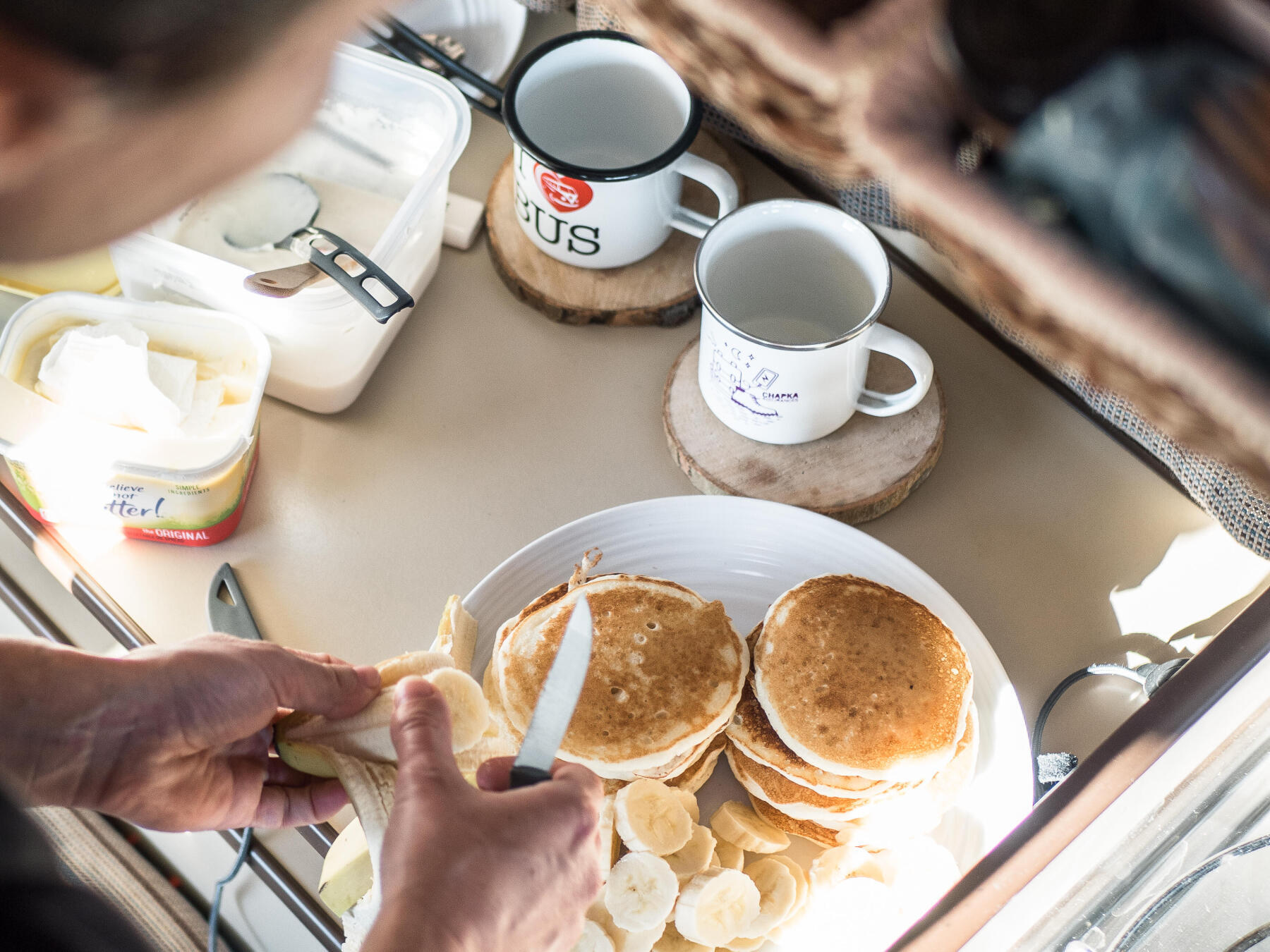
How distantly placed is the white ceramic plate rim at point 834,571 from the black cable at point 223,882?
0.94 feet

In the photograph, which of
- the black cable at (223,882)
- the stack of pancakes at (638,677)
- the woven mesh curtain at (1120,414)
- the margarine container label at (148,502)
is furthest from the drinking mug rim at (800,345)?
the black cable at (223,882)

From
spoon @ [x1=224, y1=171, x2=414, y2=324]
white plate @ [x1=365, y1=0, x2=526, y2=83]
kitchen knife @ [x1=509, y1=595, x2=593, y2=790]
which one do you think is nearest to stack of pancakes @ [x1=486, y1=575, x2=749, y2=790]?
kitchen knife @ [x1=509, y1=595, x2=593, y2=790]

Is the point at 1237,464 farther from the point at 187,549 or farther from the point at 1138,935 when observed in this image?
the point at 187,549

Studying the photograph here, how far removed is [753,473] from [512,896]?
0.50 m

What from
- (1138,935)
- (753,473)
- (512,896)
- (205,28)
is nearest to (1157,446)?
(753,473)

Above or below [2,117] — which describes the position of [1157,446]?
below

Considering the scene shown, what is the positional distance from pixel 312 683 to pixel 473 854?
8.6 inches

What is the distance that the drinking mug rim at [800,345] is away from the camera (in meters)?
0.84

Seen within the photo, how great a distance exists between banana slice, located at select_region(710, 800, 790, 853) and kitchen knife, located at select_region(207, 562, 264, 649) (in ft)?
1.47

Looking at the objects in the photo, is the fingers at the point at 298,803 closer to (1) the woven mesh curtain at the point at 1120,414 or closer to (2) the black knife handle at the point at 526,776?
(2) the black knife handle at the point at 526,776

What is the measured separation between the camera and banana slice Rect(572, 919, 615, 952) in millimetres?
774

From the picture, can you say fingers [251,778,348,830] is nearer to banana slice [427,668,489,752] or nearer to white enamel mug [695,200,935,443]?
banana slice [427,668,489,752]

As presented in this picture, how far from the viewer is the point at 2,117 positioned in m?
0.16

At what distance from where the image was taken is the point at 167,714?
70 cm
